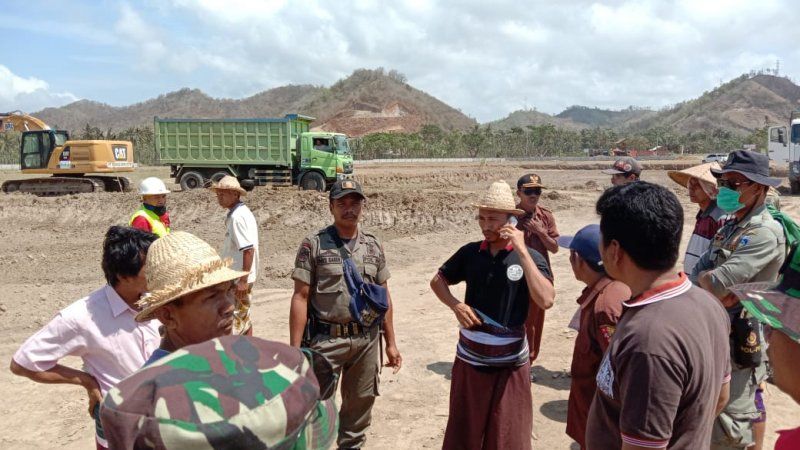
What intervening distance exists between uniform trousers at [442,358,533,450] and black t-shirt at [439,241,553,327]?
1.02 ft

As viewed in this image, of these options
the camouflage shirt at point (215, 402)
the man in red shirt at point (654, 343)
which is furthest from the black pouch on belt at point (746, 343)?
the camouflage shirt at point (215, 402)

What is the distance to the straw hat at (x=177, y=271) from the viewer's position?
178cm

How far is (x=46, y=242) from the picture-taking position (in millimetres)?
13578

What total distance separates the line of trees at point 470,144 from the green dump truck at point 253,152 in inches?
943

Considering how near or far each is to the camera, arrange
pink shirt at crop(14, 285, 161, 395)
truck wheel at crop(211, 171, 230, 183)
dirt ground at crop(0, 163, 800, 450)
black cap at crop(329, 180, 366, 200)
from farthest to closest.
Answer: truck wheel at crop(211, 171, 230, 183)
dirt ground at crop(0, 163, 800, 450)
black cap at crop(329, 180, 366, 200)
pink shirt at crop(14, 285, 161, 395)

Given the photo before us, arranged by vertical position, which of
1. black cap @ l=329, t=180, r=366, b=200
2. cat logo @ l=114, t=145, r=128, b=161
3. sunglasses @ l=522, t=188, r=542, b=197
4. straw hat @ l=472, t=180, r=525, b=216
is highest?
cat logo @ l=114, t=145, r=128, b=161

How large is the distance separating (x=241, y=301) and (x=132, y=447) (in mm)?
3092

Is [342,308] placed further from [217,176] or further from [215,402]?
[217,176]

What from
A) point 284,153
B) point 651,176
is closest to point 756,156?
point 284,153

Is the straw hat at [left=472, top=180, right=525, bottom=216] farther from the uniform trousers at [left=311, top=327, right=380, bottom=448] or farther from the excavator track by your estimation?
the excavator track

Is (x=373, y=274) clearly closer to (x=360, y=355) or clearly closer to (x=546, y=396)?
(x=360, y=355)

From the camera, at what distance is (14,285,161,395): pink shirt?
2.47 m

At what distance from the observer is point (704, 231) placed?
4.05m

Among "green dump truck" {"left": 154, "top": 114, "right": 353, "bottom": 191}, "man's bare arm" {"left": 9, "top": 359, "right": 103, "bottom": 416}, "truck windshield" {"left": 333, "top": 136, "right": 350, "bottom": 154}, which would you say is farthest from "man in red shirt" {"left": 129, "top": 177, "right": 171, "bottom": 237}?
"truck windshield" {"left": 333, "top": 136, "right": 350, "bottom": 154}
